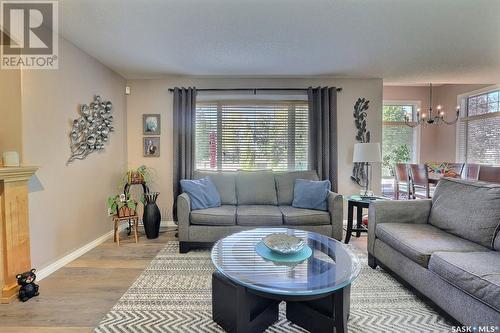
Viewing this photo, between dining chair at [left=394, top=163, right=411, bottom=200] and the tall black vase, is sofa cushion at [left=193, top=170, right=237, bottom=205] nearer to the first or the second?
the tall black vase

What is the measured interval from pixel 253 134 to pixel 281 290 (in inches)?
123

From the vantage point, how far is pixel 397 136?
251 inches

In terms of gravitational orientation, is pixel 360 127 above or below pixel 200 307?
above

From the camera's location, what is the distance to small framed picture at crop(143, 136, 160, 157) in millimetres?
4273

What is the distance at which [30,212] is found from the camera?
240 cm

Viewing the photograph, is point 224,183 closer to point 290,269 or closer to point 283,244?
point 283,244

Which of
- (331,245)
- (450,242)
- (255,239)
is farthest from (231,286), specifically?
(450,242)

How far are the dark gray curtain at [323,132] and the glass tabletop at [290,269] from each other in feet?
6.48

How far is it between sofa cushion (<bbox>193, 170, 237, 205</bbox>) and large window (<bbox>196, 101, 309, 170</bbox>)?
514 mm

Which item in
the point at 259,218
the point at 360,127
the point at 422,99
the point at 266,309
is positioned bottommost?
the point at 266,309

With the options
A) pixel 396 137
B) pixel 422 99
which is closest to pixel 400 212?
pixel 396 137

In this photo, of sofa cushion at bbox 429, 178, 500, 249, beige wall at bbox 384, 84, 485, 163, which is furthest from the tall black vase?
beige wall at bbox 384, 84, 485, 163

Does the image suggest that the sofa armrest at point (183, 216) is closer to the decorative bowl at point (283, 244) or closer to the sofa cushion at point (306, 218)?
the sofa cushion at point (306, 218)

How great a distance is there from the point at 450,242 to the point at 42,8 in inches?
156
